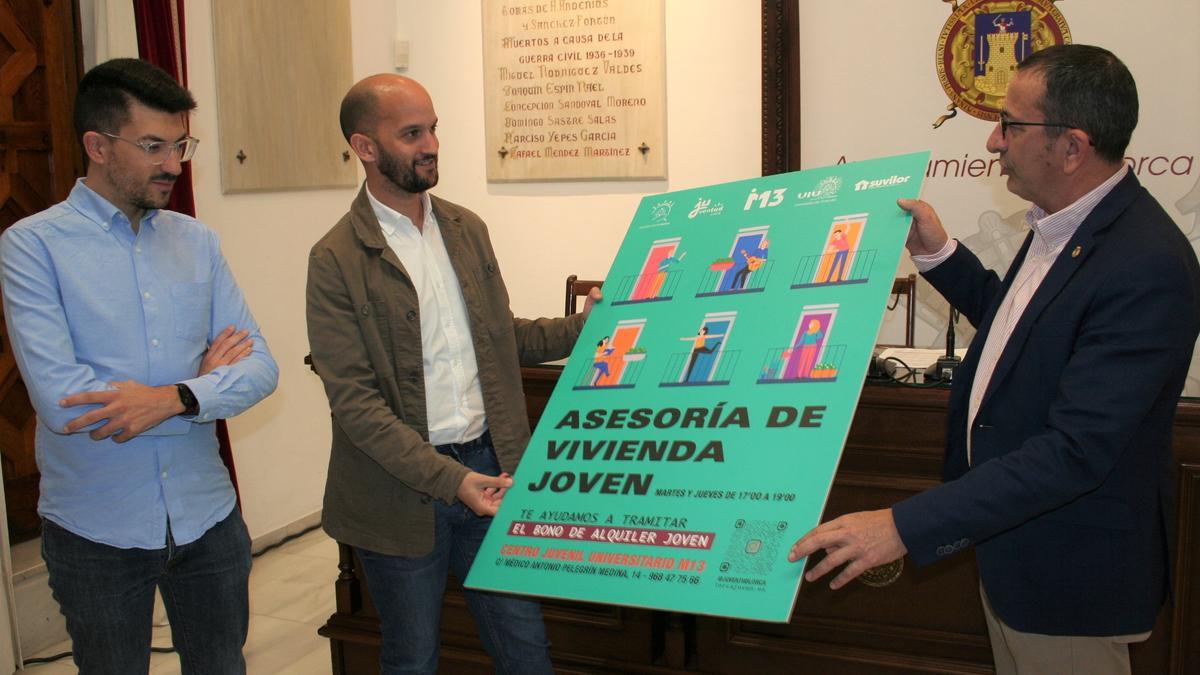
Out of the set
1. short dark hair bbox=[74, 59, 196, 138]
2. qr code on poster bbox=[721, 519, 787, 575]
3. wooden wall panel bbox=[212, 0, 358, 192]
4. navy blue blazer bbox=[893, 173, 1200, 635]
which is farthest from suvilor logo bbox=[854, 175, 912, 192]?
wooden wall panel bbox=[212, 0, 358, 192]

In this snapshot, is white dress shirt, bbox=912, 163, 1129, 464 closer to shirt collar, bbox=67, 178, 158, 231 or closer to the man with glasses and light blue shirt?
the man with glasses and light blue shirt

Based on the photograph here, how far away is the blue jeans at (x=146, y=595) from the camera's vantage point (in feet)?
5.99

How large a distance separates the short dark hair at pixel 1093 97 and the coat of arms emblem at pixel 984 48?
2451 millimetres

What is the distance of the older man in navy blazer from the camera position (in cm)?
140

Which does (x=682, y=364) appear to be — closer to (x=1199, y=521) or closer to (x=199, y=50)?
(x=1199, y=521)

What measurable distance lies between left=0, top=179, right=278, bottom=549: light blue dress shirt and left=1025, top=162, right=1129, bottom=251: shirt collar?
1.49 meters

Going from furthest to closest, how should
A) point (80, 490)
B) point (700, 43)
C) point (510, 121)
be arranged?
point (510, 121)
point (700, 43)
point (80, 490)

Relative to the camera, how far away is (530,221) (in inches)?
193

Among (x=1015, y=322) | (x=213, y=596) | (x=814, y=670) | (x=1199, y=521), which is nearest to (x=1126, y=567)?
(x=1015, y=322)

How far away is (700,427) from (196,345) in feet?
3.48

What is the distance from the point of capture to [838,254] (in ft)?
5.36

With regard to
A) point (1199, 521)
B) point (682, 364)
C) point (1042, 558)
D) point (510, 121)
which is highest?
point (510, 121)

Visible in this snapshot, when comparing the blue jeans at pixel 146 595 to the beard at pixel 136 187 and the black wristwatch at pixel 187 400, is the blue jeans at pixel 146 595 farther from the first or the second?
the beard at pixel 136 187

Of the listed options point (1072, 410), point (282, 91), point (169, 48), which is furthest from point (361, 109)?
point (282, 91)
